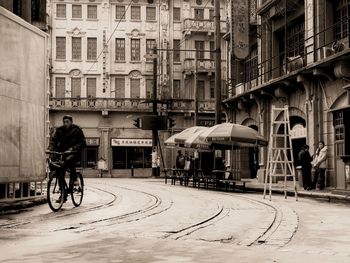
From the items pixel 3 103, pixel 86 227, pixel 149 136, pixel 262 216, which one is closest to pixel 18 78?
pixel 3 103

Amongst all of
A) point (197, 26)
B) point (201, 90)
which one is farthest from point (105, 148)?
point (197, 26)

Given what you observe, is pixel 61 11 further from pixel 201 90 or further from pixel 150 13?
pixel 201 90

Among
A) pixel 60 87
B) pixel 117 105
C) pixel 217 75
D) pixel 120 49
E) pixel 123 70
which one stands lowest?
pixel 217 75

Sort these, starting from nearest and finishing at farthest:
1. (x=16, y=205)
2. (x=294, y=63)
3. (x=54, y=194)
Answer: (x=54, y=194) → (x=16, y=205) → (x=294, y=63)

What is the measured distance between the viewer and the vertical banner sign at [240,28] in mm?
30094

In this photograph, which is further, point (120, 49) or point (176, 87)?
point (176, 87)

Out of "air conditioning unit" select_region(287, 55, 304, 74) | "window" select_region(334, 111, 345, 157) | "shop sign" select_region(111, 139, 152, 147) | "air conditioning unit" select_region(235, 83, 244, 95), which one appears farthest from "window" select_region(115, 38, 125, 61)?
"window" select_region(334, 111, 345, 157)

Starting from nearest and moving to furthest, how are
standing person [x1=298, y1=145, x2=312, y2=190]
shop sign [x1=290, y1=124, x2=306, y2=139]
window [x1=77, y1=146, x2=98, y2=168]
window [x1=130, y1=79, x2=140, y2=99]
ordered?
1. standing person [x1=298, y1=145, x2=312, y2=190]
2. shop sign [x1=290, y1=124, x2=306, y2=139]
3. window [x1=77, y1=146, x2=98, y2=168]
4. window [x1=130, y1=79, x2=140, y2=99]

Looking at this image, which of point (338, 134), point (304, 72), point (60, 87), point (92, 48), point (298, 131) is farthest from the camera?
point (92, 48)

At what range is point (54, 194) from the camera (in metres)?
11.9

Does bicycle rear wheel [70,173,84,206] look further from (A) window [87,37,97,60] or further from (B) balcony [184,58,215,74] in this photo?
(A) window [87,37,97,60]

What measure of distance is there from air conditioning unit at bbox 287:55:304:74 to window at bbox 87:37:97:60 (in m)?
27.8

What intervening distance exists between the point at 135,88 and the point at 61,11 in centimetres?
890

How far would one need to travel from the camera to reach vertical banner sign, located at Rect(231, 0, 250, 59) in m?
30.1
